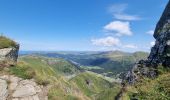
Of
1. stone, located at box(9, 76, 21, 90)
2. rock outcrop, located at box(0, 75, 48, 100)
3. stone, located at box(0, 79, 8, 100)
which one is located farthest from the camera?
stone, located at box(9, 76, 21, 90)

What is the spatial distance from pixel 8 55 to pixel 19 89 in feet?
20.1

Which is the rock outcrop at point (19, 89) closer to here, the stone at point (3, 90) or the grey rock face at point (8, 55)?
the stone at point (3, 90)

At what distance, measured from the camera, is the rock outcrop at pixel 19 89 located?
2436cm

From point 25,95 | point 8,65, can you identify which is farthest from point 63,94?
point 8,65

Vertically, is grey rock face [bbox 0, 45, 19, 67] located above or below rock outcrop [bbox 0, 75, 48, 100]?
above

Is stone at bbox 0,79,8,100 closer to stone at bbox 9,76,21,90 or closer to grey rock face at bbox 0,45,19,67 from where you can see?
stone at bbox 9,76,21,90

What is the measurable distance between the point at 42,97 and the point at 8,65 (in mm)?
5381

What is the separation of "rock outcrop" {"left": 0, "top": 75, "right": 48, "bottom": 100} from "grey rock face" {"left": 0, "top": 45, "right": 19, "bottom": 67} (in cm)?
218

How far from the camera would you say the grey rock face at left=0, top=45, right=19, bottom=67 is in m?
28.2

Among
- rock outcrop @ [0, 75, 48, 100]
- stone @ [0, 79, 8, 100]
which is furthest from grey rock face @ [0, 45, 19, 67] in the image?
stone @ [0, 79, 8, 100]

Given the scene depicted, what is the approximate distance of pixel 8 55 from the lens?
3006 centimetres

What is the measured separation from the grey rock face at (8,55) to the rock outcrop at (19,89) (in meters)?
2.18

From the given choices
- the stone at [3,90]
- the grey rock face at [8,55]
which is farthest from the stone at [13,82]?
the grey rock face at [8,55]

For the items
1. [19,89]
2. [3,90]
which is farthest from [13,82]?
[3,90]
